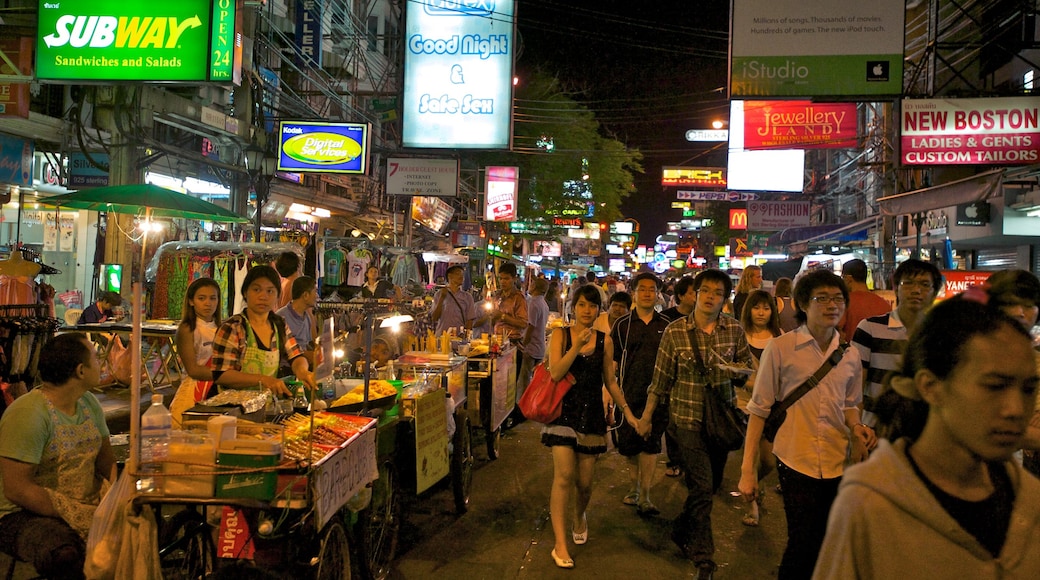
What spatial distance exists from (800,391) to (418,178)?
652 inches

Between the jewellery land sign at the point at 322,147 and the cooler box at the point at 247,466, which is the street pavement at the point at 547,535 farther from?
the jewellery land sign at the point at 322,147

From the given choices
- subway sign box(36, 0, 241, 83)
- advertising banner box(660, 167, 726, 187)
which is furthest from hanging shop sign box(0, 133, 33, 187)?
advertising banner box(660, 167, 726, 187)

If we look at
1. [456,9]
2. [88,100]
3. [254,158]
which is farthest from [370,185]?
[88,100]

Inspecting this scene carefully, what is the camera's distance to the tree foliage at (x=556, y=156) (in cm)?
3231

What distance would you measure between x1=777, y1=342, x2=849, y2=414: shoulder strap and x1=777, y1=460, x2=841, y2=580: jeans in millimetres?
347

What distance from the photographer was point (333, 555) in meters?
3.96

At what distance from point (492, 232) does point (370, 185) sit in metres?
9.52

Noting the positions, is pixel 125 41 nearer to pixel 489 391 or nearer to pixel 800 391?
pixel 489 391

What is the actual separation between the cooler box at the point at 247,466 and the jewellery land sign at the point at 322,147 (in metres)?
12.9

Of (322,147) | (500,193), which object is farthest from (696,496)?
(500,193)

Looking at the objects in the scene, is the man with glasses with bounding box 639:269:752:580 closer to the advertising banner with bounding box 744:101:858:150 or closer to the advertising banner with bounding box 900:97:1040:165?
the advertising banner with bounding box 900:97:1040:165

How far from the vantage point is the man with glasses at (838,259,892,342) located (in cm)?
672

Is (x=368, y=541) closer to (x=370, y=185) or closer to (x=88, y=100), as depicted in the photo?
(x=88, y=100)

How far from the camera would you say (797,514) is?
3965mm
